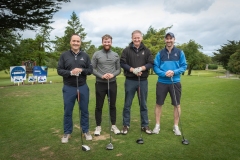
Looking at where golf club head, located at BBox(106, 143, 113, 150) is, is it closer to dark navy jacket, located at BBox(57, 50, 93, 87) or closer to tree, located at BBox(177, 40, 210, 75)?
dark navy jacket, located at BBox(57, 50, 93, 87)

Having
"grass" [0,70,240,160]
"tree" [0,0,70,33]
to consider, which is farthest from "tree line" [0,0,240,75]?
"grass" [0,70,240,160]

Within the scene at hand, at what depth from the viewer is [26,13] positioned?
39.5ft

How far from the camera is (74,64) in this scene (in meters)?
4.27

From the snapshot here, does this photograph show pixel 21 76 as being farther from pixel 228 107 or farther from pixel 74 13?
pixel 74 13

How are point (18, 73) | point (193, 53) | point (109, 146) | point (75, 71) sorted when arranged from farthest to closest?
point (193, 53) → point (18, 73) → point (75, 71) → point (109, 146)

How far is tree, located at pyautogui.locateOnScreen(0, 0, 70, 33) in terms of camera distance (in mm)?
11476

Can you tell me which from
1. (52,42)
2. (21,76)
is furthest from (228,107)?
(52,42)

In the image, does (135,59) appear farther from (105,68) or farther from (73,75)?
(73,75)

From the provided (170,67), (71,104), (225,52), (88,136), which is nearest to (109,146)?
(88,136)

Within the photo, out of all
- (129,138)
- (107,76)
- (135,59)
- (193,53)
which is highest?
(193,53)

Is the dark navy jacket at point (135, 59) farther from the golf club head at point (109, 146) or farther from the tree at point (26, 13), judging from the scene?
the tree at point (26, 13)

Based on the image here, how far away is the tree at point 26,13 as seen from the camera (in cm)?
1148

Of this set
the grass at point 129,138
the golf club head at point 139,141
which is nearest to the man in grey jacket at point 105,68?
the golf club head at point 139,141

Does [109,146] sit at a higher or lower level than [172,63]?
lower
